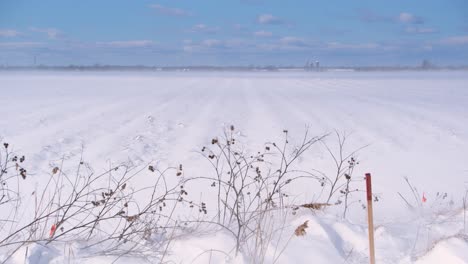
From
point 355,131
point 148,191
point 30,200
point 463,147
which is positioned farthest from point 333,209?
point 355,131

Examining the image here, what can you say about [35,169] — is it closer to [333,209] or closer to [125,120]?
[333,209]

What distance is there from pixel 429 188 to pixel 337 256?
330 centimetres

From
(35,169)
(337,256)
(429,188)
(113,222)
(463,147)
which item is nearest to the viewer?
(337,256)

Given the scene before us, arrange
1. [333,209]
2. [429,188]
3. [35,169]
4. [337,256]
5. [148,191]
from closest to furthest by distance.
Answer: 1. [337,256]
2. [333,209]
3. [148,191]
4. [429,188]
5. [35,169]

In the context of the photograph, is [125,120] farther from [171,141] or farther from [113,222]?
[113,222]

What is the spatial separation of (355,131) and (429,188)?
15.3ft

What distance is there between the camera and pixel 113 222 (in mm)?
4961

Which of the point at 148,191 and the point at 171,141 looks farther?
the point at 171,141

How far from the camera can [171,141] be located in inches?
382

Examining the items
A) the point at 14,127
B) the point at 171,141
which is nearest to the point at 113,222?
the point at 171,141

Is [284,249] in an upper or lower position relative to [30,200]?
upper

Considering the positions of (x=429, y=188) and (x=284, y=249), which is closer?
(x=284, y=249)

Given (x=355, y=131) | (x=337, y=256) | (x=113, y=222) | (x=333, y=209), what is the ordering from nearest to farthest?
(x=337, y=256) < (x=113, y=222) < (x=333, y=209) < (x=355, y=131)

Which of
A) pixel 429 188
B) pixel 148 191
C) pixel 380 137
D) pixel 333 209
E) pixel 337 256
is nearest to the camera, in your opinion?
pixel 337 256
